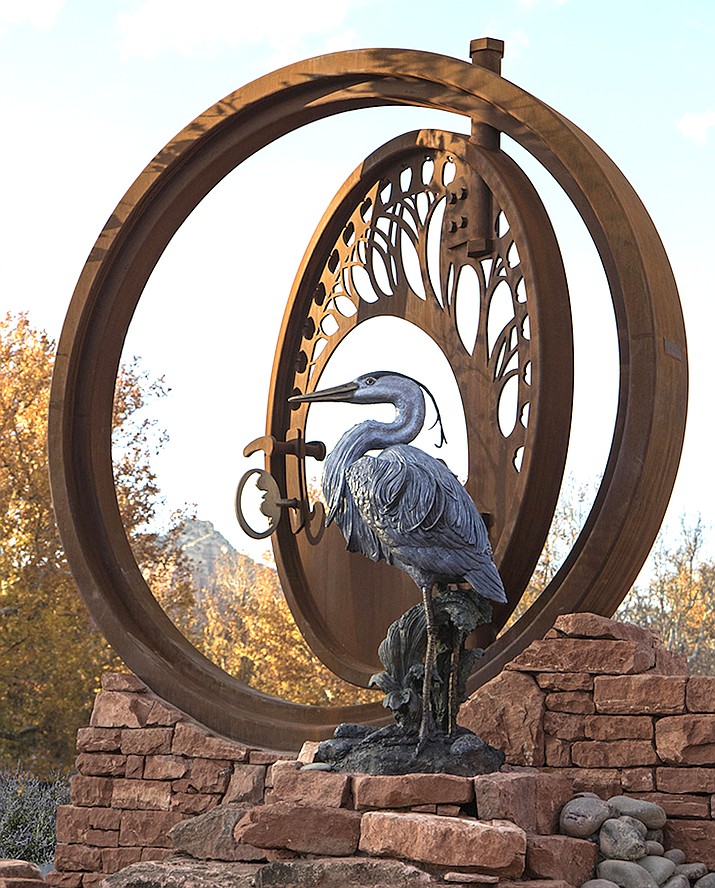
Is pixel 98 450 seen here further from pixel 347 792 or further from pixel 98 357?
pixel 347 792

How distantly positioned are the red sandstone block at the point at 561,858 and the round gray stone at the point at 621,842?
4cm

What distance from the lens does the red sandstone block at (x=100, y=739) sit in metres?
6.20

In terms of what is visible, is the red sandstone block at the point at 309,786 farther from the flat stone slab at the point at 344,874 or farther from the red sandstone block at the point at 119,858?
the red sandstone block at the point at 119,858

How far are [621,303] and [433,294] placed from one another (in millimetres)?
1482

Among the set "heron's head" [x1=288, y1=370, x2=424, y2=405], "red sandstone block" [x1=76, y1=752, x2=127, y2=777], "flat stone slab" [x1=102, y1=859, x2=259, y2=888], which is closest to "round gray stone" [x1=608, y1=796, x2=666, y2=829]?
"flat stone slab" [x1=102, y1=859, x2=259, y2=888]

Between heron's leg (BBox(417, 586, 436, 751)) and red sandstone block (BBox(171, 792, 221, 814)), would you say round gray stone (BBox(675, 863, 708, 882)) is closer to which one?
heron's leg (BBox(417, 586, 436, 751))

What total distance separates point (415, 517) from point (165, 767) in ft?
6.85

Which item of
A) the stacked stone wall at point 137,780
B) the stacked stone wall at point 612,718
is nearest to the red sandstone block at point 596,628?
the stacked stone wall at point 612,718

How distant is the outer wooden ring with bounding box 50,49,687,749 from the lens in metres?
5.12

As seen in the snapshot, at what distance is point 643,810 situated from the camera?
4660 mm

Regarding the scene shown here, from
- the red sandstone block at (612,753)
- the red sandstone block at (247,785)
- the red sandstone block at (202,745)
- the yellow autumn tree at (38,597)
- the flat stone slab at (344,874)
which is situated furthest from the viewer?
the yellow autumn tree at (38,597)

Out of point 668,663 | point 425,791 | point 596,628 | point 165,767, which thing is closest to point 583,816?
point 425,791

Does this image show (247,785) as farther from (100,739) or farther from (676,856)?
(676,856)

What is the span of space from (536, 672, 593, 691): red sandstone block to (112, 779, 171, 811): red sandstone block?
74.8 inches
